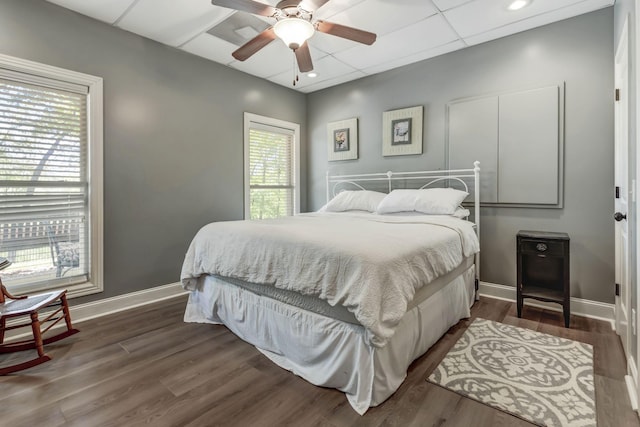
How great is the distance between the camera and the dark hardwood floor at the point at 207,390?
1521 millimetres

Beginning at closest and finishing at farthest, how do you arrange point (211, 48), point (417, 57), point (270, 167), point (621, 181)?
point (621, 181) < point (211, 48) < point (417, 57) < point (270, 167)

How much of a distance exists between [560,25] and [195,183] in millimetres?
3979

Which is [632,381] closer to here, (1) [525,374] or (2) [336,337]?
(1) [525,374]

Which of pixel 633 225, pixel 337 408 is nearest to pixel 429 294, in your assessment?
pixel 337 408

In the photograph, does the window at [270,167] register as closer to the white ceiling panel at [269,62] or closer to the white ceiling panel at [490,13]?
the white ceiling panel at [269,62]

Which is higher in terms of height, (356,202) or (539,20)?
(539,20)

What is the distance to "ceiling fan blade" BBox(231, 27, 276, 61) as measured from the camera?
93.1 inches

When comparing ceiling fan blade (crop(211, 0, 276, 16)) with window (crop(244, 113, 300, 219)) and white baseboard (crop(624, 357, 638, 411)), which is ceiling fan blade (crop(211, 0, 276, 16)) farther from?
white baseboard (crop(624, 357, 638, 411))

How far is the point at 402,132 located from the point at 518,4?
1.59 m

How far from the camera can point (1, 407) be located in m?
1.62

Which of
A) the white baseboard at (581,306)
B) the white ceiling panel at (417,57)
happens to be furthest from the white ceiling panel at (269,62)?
the white baseboard at (581,306)

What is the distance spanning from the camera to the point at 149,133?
3139mm

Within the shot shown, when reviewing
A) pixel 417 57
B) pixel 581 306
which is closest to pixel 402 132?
pixel 417 57

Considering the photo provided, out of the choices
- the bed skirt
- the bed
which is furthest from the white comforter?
the bed skirt
